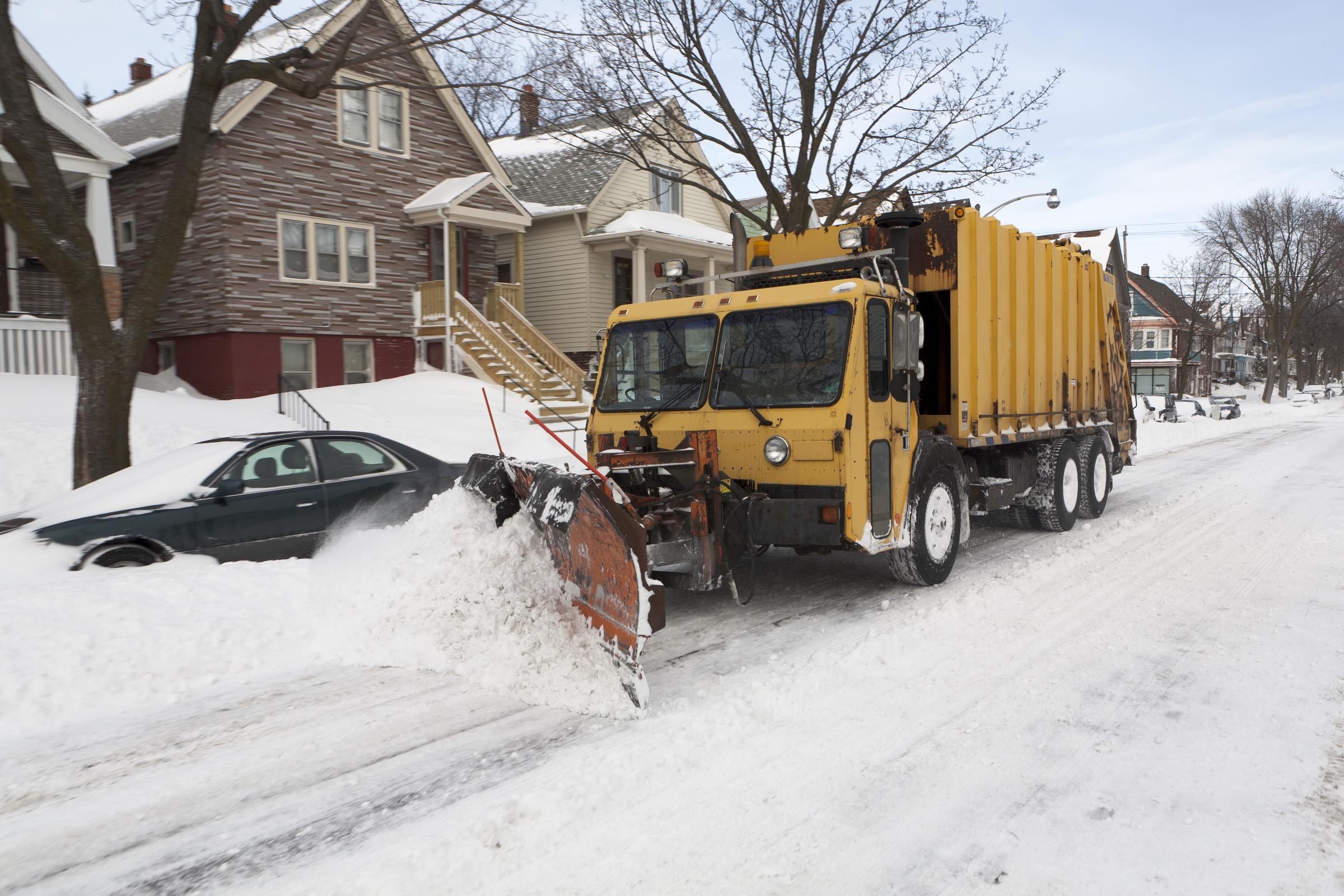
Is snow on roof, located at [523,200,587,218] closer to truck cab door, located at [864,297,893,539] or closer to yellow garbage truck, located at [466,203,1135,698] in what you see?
Result: yellow garbage truck, located at [466,203,1135,698]

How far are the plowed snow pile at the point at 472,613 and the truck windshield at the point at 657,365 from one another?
1642 millimetres

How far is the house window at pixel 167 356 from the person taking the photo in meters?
21.2

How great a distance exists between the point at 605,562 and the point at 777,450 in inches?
75.9

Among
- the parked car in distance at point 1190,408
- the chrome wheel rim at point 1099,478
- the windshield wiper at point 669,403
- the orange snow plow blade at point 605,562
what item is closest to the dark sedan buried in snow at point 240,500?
the windshield wiper at point 669,403

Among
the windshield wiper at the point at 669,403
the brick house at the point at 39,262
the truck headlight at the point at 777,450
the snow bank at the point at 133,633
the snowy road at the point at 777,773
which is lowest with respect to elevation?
the snowy road at the point at 777,773

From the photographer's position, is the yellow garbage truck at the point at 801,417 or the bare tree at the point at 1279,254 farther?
the bare tree at the point at 1279,254

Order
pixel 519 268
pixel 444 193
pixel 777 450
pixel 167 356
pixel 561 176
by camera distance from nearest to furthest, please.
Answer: pixel 777 450 < pixel 167 356 < pixel 444 193 < pixel 519 268 < pixel 561 176

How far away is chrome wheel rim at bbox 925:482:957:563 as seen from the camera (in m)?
7.23

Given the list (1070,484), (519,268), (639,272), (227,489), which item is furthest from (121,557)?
(639,272)

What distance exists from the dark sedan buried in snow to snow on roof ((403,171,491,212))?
15137 mm

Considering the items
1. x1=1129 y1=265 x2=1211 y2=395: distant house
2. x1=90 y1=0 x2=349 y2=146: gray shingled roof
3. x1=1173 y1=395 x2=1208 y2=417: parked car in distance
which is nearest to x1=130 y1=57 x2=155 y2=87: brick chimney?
x1=90 y1=0 x2=349 y2=146: gray shingled roof

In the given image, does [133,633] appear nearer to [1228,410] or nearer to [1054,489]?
[1054,489]

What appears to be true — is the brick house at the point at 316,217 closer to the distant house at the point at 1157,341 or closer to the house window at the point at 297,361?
the house window at the point at 297,361

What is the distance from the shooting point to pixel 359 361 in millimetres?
22266
